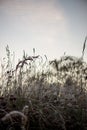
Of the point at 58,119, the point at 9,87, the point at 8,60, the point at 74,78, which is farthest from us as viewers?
the point at 74,78

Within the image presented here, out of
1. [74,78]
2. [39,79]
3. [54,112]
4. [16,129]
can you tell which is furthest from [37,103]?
[74,78]

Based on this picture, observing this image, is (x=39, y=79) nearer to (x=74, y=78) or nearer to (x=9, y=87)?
(x=9, y=87)

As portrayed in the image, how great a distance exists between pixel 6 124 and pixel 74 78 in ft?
6.84

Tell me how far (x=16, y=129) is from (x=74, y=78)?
206 cm

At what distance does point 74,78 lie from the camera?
4.19m

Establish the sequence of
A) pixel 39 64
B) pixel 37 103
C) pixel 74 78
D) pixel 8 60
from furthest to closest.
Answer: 1. pixel 74 78
2. pixel 39 64
3. pixel 8 60
4. pixel 37 103

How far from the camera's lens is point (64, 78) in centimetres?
438

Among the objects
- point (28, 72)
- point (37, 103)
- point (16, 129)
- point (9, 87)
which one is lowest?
point (16, 129)

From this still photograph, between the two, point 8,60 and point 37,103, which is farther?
point 8,60

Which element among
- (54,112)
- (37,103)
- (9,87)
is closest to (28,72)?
(9,87)

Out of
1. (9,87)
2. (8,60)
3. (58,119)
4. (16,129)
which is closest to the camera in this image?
(16,129)

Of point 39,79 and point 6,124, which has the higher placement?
point 39,79

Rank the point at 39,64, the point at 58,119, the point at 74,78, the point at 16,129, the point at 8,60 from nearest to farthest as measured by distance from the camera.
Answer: the point at 16,129
the point at 58,119
the point at 8,60
the point at 39,64
the point at 74,78

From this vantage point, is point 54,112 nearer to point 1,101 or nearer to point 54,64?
point 1,101
